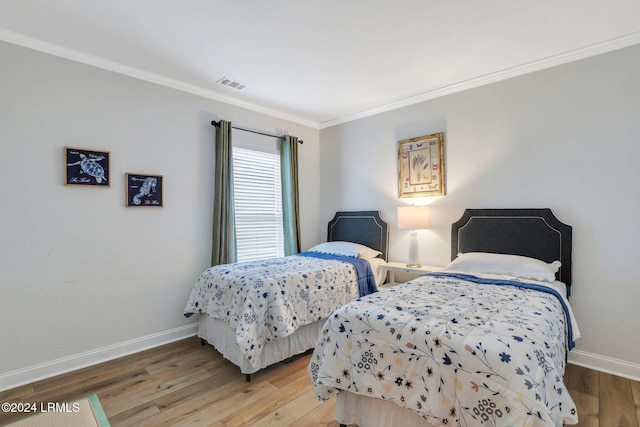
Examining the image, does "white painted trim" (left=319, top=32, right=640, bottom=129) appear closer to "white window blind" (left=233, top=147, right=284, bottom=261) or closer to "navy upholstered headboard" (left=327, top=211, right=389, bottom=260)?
"navy upholstered headboard" (left=327, top=211, right=389, bottom=260)

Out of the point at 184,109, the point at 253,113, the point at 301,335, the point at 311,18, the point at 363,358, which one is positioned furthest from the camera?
the point at 253,113

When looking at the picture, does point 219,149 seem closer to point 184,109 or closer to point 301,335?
point 184,109

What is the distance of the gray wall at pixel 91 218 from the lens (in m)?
2.40

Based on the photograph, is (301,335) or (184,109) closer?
Answer: (301,335)

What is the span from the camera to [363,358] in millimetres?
1675

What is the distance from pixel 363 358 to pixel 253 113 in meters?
3.27

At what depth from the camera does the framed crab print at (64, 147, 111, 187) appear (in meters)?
2.61

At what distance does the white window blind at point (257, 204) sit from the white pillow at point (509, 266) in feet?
7.45

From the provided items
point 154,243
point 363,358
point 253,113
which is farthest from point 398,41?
point 154,243

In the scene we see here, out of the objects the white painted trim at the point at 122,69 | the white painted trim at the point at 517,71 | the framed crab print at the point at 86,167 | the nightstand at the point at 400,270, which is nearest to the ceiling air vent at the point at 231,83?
the white painted trim at the point at 122,69

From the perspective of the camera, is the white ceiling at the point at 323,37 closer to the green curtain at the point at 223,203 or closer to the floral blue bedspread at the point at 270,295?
the green curtain at the point at 223,203

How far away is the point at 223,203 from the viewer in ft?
11.4

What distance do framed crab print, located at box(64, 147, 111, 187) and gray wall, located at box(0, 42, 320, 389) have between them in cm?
5

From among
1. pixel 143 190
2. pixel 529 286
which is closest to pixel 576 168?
pixel 529 286
